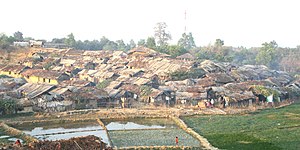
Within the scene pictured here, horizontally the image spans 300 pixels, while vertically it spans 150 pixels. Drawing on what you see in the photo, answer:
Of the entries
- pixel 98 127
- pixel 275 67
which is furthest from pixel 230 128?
pixel 275 67

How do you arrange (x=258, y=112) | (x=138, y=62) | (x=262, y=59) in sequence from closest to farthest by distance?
(x=258, y=112) → (x=138, y=62) → (x=262, y=59)

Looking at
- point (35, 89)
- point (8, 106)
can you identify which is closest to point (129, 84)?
point (35, 89)

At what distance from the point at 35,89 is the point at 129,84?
12.1 metres

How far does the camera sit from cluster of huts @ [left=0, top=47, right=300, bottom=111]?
119ft

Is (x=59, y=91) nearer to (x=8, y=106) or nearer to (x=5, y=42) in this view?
(x=8, y=106)

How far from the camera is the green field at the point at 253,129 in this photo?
75.2 feet

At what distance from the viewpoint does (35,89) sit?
A: 123ft

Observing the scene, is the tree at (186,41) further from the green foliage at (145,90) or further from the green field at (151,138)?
the green field at (151,138)

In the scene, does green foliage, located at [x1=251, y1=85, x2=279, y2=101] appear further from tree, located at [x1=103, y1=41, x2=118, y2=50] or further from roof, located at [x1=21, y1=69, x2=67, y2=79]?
tree, located at [x1=103, y1=41, x2=118, y2=50]

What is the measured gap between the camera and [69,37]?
89.1 meters

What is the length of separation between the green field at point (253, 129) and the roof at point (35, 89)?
15.0m

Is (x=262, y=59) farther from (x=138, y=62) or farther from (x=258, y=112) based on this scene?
(x=258, y=112)

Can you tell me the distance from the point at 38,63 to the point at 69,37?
2694 cm

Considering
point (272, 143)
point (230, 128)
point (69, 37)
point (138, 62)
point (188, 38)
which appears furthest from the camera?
point (188, 38)
